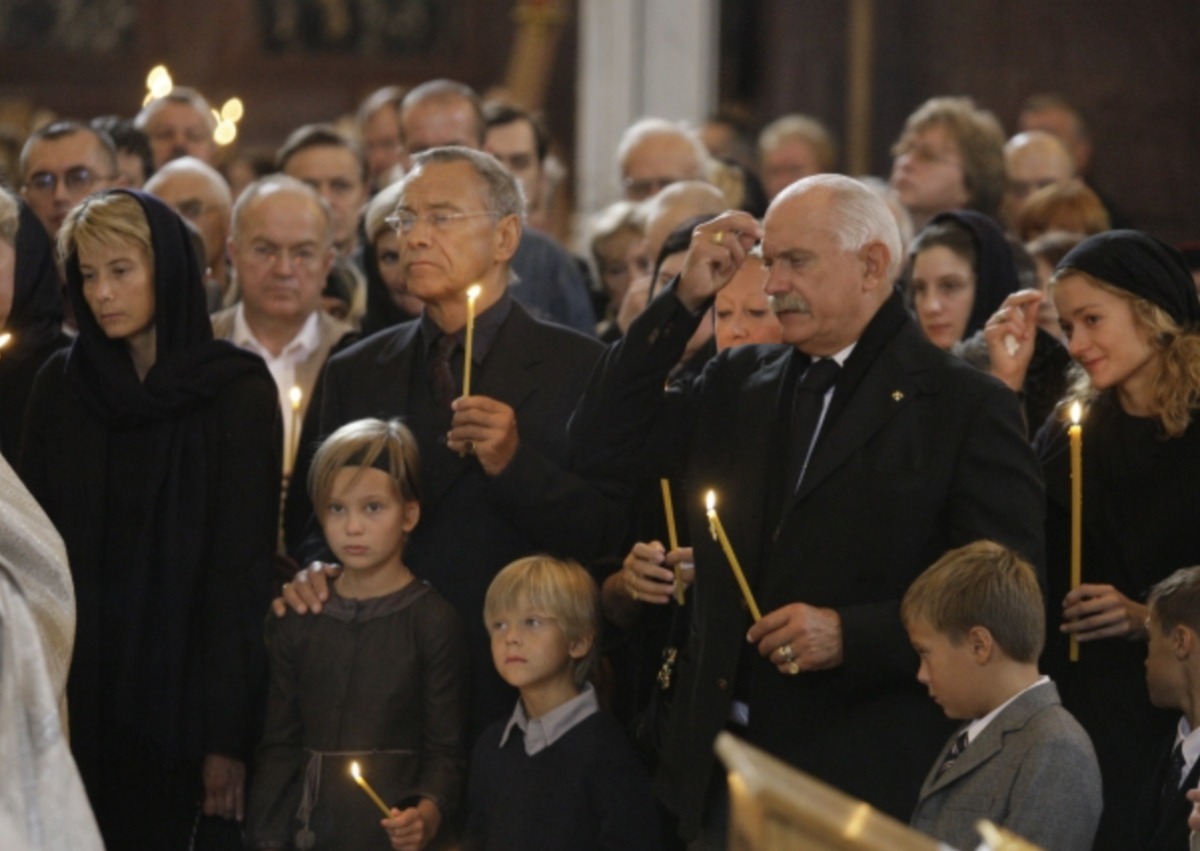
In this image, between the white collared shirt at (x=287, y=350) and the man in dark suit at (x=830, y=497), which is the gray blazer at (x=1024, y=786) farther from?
the white collared shirt at (x=287, y=350)

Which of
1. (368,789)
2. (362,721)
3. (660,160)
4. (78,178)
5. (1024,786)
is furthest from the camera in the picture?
(660,160)

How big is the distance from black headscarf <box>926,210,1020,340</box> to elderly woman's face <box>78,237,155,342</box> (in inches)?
92.4

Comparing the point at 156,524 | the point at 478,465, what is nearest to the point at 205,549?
the point at 156,524

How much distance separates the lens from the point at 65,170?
6578 millimetres

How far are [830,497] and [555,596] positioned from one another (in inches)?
35.2

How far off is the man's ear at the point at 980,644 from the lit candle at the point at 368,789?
1.33 metres

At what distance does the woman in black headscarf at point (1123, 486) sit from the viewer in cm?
437

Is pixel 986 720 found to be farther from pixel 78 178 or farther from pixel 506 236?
pixel 78 178

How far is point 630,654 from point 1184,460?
147 centimetres

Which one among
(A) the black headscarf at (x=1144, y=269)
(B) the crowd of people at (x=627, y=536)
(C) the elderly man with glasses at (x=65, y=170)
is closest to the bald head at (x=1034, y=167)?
(B) the crowd of people at (x=627, y=536)

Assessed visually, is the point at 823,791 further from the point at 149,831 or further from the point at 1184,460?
the point at 149,831

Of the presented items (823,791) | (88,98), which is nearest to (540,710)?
(823,791)

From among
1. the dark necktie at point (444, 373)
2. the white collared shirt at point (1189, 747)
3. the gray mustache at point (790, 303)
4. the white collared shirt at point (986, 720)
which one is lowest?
the white collared shirt at point (1189, 747)

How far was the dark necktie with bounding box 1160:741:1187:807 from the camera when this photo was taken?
155 inches
